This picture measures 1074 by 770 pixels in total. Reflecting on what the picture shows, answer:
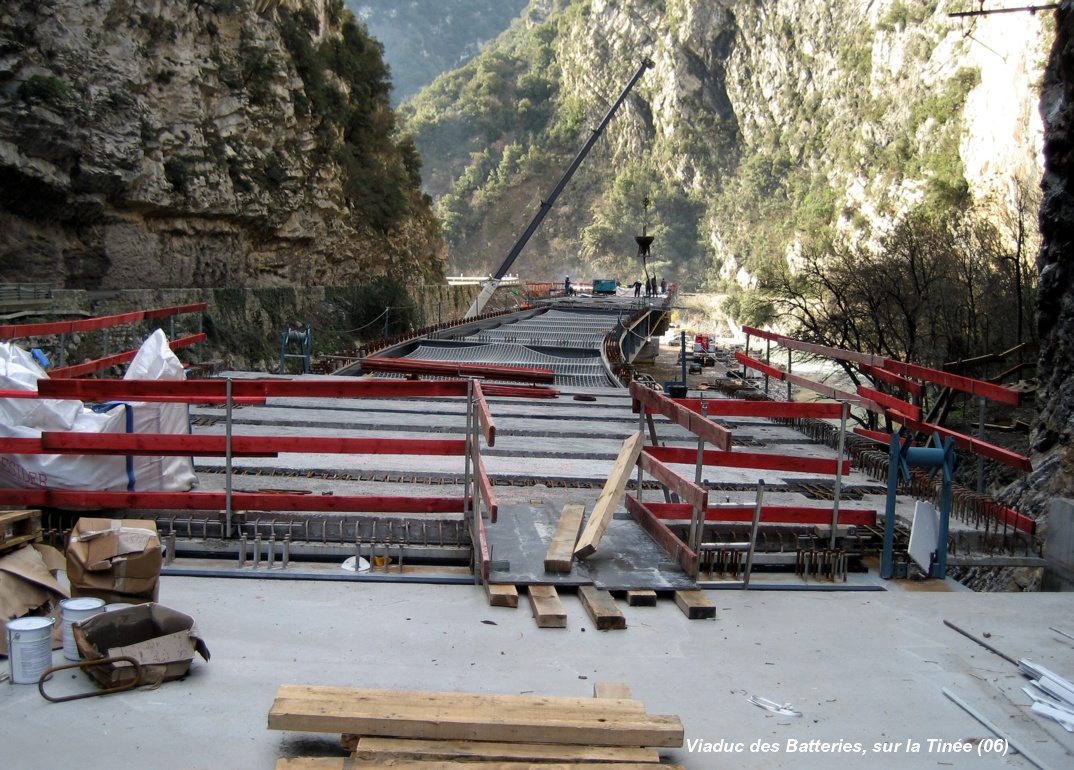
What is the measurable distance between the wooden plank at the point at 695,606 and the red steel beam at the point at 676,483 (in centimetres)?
55

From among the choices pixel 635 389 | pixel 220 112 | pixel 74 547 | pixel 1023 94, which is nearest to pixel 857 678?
pixel 635 389

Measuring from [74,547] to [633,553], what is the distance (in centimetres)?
339

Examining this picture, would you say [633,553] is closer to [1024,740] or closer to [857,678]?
[857,678]

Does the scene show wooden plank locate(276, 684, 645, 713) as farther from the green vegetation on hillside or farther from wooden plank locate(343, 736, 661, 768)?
the green vegetation on hillside

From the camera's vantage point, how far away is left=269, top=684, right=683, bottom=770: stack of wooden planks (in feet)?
11.1

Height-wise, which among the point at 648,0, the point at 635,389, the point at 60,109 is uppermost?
the point at 648,0

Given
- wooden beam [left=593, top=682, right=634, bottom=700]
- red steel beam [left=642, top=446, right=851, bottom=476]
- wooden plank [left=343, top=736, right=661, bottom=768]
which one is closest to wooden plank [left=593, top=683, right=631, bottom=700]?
wooden beam [left=593, top=682, right=634, bottom=700]

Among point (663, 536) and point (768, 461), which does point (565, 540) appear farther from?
point (768, 461)

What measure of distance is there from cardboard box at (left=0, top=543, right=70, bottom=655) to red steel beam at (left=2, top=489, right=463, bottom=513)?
3.89 feet

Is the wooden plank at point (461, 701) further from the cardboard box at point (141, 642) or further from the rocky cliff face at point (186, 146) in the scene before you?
the rocky cliff face at point (186, 146)

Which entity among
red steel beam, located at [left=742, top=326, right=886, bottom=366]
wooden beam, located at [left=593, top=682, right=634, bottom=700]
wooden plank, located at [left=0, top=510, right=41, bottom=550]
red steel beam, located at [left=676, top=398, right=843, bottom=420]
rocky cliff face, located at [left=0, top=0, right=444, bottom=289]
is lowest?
wooden beam, located at [left=593, top=682, right=634, bottom=700]

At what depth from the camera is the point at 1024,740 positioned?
12.7ft

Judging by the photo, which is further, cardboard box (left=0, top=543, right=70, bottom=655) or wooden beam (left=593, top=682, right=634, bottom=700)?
cardboard box (left=0, top=543, right=70, bottom=655)

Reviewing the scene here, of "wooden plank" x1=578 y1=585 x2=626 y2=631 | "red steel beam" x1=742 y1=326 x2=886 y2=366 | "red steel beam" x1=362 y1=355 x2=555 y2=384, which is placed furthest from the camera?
"red steel beam" x1=362 y1=355 x2=555 y2=384
